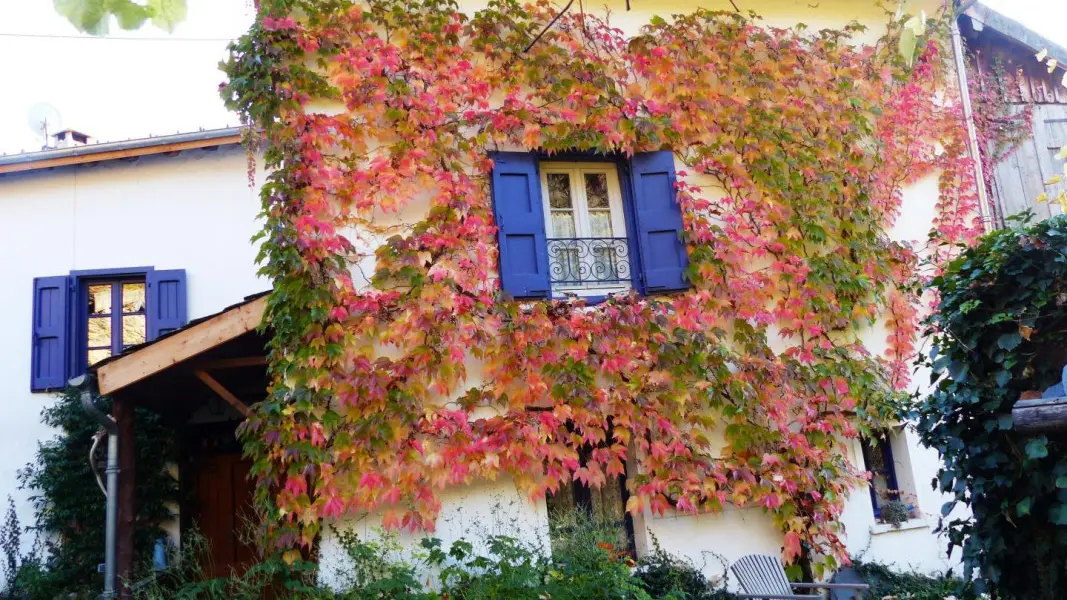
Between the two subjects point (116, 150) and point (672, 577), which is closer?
point (672, 577)

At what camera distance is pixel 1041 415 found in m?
→ 3.32

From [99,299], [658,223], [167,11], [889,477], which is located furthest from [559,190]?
[167,11]

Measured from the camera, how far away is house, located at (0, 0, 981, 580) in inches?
250

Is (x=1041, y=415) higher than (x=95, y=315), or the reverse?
(x=95, y=315)

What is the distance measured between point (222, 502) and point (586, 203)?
4604 mm

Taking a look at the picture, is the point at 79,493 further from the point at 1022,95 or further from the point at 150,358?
the point at 1022,95

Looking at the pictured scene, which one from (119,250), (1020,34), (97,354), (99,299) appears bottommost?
(97,354)

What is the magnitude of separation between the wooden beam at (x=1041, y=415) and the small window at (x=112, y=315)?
7.96m

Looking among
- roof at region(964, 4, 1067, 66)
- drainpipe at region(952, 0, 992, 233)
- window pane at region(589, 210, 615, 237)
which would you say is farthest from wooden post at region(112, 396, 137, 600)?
roof at region(964, 4, 1067, 66)

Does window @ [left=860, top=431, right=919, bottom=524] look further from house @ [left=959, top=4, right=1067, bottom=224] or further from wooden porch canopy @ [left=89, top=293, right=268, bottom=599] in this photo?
wooden porch canopy @ [left=89, top=293, right=268, bottom=599]

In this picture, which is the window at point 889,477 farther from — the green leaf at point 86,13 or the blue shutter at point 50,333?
the blue shutter at point 50,333

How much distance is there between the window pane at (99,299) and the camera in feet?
28.9

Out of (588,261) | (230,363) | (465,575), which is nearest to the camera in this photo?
(465,575)

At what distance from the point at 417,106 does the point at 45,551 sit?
5300 mm
